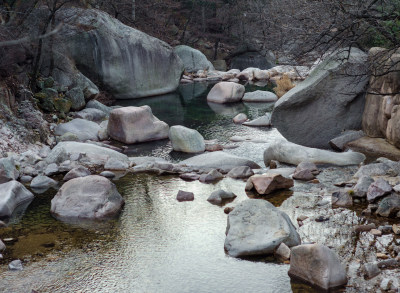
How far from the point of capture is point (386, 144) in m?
10.1

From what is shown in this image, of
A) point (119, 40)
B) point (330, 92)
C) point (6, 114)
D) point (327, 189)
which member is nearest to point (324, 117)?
point (330, 92)

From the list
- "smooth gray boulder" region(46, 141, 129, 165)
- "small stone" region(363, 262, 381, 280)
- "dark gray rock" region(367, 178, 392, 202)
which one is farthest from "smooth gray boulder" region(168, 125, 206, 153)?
"small stone" region(363, 262, 381, 280)

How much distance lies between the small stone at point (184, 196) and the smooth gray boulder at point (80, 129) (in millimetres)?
5082

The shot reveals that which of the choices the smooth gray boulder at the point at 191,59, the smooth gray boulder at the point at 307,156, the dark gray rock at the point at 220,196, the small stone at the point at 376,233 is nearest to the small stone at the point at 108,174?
the dark gray rock at the point at 220,196

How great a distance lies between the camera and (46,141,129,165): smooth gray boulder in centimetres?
997

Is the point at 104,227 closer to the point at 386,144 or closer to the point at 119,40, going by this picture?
the point at 386,144

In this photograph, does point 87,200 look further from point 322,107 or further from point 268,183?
point 322,107

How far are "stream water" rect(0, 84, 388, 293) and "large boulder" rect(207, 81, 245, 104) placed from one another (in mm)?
9625

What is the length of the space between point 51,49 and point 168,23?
666 inches

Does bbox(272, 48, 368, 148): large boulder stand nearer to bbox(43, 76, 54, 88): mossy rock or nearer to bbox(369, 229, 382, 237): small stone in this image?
bbox(369, 229, 382, 237): small stone

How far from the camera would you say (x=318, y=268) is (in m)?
5.27

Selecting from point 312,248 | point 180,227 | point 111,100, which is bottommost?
point 111,100

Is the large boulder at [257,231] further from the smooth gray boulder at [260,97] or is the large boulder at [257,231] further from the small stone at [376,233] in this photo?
the smooth gray boulder at [260,97]

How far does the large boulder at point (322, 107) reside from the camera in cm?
1077
